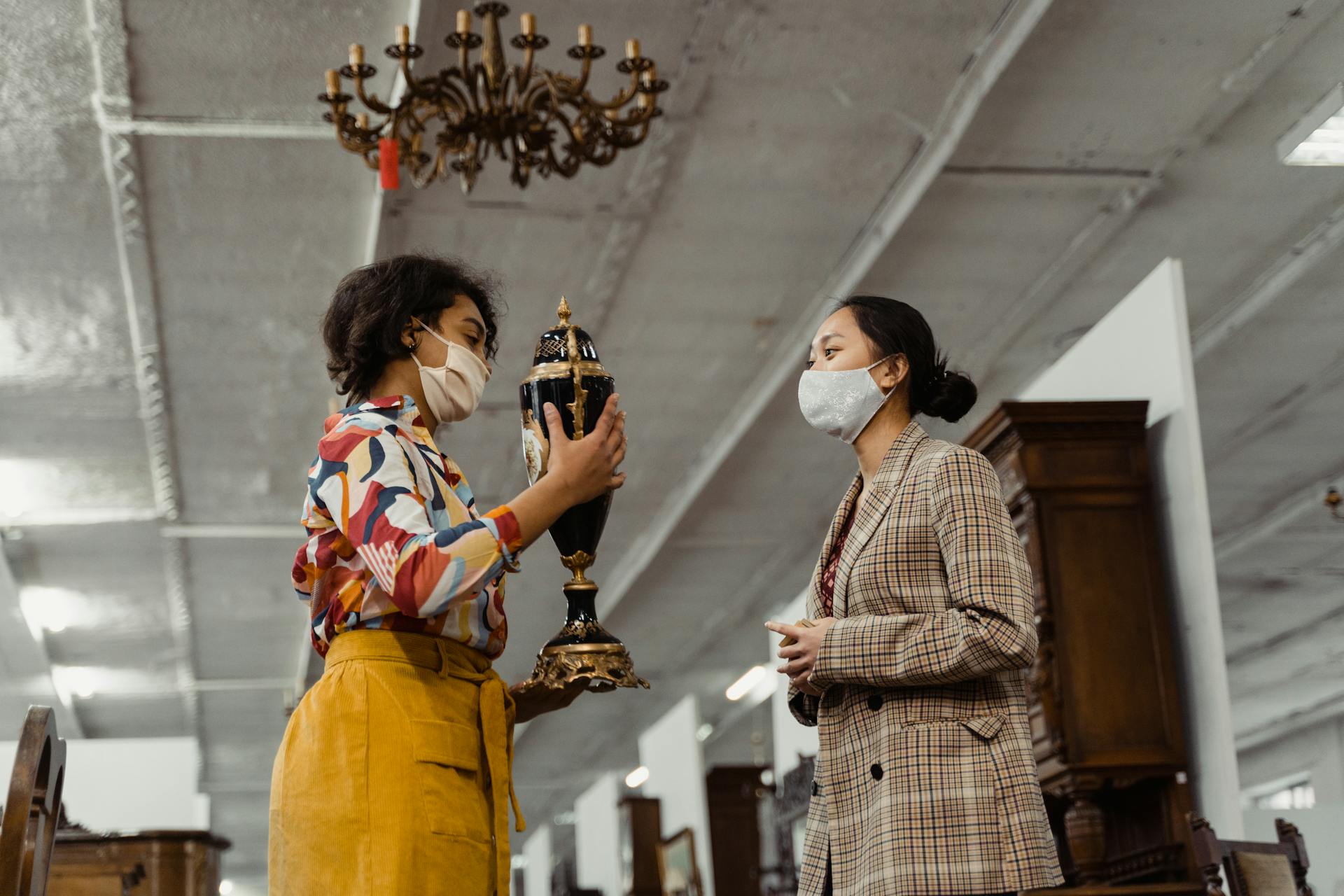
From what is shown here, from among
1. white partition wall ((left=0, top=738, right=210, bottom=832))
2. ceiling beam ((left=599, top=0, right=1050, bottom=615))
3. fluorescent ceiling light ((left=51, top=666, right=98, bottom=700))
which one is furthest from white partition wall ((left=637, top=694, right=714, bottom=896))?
fluorescent ceiling light ((left=51, top=666, right=98, bottom=700))

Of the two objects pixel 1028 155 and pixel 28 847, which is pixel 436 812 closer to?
pixel 28 847

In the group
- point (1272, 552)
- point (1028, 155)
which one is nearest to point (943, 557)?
point (1028, 155)

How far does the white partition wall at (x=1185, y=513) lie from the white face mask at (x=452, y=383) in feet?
10.6

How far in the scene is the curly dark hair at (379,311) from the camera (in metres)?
2.20

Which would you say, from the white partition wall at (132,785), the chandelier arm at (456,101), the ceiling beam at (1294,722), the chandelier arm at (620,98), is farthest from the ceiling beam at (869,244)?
the ceiling beam at (1294,722)

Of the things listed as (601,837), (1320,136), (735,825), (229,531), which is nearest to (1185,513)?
(1320,136)

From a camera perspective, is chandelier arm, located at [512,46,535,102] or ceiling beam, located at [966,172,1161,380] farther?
ceiling beam, located at [966,172,1161,380]

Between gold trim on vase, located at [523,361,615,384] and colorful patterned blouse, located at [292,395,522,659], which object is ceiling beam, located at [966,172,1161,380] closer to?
gold trim on vase, located at [523,361,615,384]

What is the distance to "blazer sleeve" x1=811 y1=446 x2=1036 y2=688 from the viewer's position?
2123 mm

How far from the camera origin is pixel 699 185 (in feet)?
22.9

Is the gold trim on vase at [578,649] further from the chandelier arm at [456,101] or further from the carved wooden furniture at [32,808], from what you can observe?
the chandelier arm at [456,101]

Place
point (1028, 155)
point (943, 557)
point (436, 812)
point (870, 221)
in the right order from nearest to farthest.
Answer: point (436, 812) → point (943, 557) → point (1028, 155) → point (870, 221)

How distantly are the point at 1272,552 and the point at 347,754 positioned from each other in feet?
38.6

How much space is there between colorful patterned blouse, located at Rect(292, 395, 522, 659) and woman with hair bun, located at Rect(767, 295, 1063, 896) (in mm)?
513
